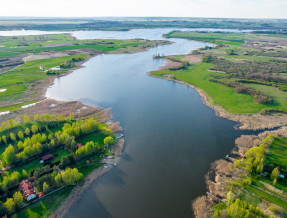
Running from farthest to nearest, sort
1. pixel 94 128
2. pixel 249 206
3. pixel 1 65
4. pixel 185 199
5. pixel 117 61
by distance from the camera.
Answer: pixel 117 61
pixel 1 65
pixel 94 128
pixel 185 199
pixel 249 206

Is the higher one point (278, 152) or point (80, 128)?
point (80, 128)

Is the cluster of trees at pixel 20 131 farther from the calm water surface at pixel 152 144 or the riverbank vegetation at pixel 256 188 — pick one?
the riverbank vegetation at pixel 256 188

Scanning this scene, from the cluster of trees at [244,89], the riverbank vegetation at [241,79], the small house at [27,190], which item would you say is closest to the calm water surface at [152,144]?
the small house at [27,190]

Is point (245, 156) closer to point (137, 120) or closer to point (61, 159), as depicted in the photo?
point (137, 120)

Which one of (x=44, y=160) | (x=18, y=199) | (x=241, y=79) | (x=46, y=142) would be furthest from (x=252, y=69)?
(x=18, y=199)

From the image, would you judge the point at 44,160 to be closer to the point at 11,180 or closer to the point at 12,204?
the point at 11,180

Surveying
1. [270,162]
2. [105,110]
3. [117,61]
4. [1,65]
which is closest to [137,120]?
[105,110]
